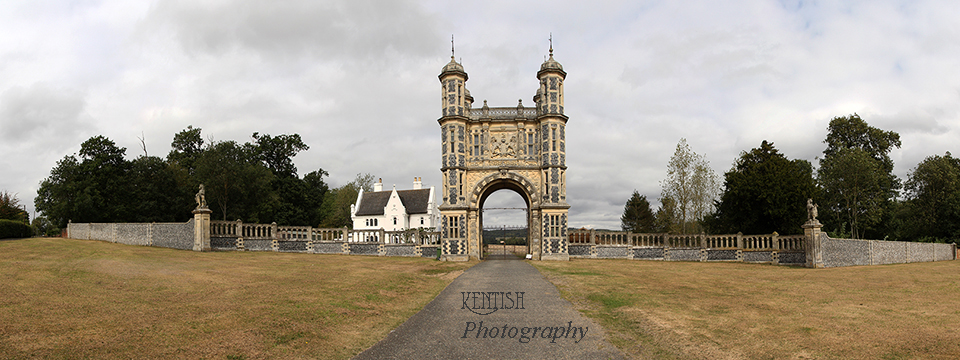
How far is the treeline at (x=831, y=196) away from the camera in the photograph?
4141 cm

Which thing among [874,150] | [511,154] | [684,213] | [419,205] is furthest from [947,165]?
[419,205]

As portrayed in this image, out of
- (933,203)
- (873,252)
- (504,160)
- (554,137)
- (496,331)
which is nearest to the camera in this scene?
(496,331)

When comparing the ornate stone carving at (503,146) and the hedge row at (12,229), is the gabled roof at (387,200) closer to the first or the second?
the ornate stone carving at (503,146)

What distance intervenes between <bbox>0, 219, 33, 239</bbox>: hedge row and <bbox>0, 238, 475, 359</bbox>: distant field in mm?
13352

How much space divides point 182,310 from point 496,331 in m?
7.03

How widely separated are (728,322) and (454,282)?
1127cm

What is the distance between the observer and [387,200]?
2908 inches

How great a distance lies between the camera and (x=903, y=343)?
30.1 ft

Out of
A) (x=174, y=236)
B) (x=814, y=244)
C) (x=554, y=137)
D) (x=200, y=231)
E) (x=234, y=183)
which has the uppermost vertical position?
(x=554, y=137)

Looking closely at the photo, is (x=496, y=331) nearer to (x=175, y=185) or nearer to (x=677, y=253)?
(x=677, y=253)

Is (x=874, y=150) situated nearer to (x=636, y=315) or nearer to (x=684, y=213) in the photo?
(x=684, y=213)

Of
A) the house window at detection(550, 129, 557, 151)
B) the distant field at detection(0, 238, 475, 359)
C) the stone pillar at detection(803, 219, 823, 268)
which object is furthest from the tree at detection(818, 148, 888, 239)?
the distant field at detection(0, 238, 475, 359)

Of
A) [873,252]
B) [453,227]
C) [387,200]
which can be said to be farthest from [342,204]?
[873,252]

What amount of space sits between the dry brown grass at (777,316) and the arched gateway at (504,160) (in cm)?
1468
